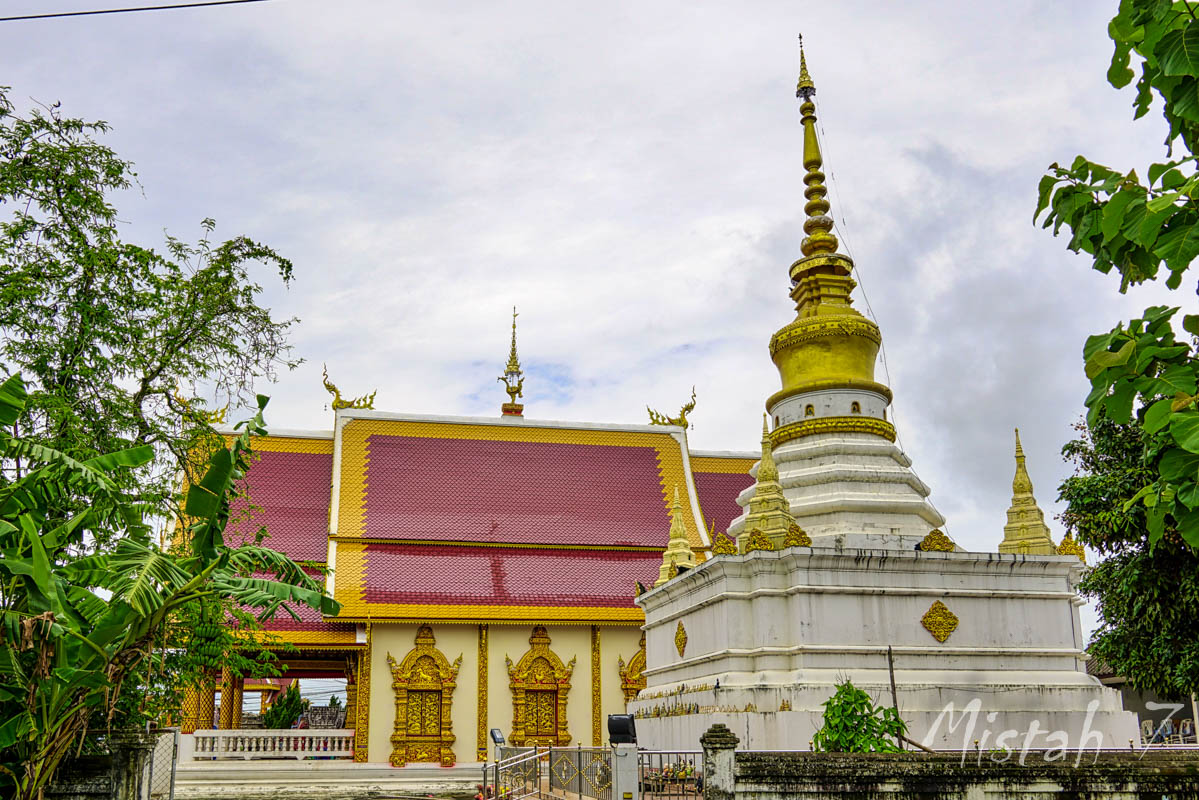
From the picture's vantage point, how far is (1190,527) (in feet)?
14.4

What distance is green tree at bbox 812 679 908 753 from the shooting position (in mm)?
9359

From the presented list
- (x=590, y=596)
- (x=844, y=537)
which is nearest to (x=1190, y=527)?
(x=844, y=537)

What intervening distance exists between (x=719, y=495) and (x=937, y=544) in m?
13.1

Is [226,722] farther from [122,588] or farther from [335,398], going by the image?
[122,588]

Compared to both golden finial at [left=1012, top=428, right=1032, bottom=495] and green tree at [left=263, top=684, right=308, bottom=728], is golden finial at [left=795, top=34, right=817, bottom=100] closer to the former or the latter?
golden finial at [left=1012, top=428, right=1032, bottom=495]

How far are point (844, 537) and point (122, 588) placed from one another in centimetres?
857

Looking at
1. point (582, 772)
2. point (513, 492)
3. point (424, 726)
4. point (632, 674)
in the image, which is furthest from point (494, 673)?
point (582, 772)

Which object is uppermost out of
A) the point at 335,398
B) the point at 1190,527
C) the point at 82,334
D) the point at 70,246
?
the point at 335,398

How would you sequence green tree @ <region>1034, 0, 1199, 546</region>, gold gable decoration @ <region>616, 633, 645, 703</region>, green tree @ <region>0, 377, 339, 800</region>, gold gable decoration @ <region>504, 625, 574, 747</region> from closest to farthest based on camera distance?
green tree @ <region>1034, 0, 1199, 546</region>
green tree @ <region>0, 377, 339, 800</region>
gold gable decoration @ <region>504, 625, 574, 747</region>
gold gable decoration @ <region>616, 633, 645, 703</region>

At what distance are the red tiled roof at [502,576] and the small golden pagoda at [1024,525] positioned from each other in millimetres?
9413

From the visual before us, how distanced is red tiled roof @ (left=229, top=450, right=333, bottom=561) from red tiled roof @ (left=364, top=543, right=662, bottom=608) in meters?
1.43

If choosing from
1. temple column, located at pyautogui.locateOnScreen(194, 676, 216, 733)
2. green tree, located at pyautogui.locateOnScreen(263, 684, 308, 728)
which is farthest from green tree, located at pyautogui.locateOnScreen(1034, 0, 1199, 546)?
green tree, located at pyautogui.locateOnScreen(263, 684, 308, 728)

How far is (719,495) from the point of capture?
1026 inches

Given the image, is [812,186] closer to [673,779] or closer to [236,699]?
[673,779]
